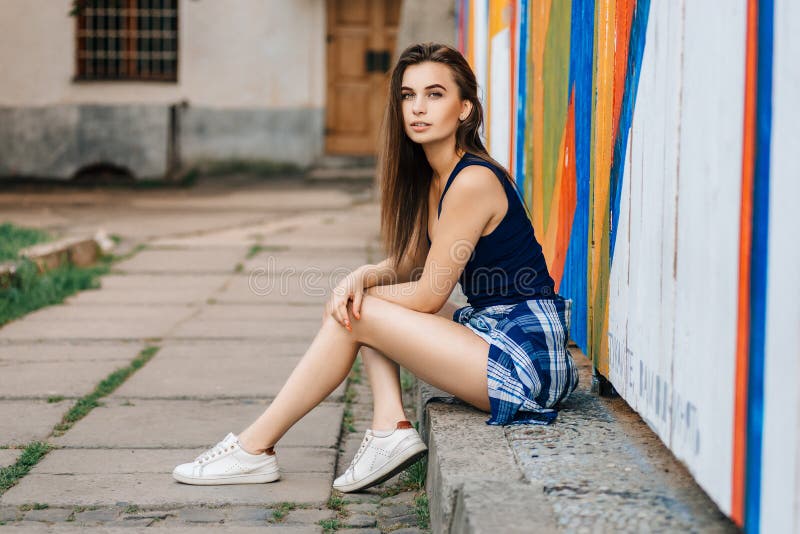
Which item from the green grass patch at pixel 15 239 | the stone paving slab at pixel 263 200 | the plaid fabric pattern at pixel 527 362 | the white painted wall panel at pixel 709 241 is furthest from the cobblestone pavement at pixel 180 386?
the stone paving slab at pixel 263 200

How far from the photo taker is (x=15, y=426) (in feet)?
11.8

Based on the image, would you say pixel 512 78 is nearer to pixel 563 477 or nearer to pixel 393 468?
pixel 393 468

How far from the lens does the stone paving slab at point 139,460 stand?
3.12m

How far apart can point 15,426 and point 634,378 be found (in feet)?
6.94

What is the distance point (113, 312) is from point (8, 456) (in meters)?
2.54

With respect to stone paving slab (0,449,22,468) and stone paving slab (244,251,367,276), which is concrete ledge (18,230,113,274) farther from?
stone paving slab (0,449,22,468)

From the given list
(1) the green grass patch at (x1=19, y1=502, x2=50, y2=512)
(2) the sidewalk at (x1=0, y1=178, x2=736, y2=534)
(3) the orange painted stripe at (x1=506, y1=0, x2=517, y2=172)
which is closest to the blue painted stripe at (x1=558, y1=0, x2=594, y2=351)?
(2) the sidewalk at (x1=0, y1=178, x2=736, y2=534)

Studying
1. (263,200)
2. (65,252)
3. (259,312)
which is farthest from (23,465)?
(263,200)

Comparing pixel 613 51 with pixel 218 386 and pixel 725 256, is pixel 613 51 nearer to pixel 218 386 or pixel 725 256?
pixel 725 256

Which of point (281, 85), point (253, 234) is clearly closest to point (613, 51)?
point (253, 234)

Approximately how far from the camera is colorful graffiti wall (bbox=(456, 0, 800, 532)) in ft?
5.43

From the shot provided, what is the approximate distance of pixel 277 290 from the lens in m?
6.40

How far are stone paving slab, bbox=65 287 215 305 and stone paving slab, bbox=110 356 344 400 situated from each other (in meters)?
1.25

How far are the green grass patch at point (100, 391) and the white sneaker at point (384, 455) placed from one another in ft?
3.82
